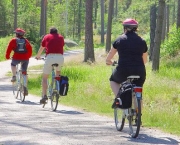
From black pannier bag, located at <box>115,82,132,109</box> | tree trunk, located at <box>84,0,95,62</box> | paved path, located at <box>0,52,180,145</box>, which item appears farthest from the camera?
tree trunk, located at <box>84,0,95,62</box>

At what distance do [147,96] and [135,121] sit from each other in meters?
6.09

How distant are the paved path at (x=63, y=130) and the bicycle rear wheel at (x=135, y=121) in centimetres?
11

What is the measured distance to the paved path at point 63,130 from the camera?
9038mm

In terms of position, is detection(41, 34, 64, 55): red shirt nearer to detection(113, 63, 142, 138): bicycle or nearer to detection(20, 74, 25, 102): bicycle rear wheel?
detection(20, 74, 25, 102): bicycle rear wheel

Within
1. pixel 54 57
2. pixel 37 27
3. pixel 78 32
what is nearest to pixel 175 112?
pixel 54 57

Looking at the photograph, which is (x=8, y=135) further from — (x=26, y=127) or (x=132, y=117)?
(x=132, y=117)

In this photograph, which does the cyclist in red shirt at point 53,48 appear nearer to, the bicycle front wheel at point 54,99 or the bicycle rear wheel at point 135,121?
the bicycle front wheel at point 54,99

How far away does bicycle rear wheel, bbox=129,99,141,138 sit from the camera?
30.4ft

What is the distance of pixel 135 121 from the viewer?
946 centimetres

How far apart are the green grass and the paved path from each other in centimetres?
71

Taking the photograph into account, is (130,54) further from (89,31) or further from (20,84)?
(89,31)

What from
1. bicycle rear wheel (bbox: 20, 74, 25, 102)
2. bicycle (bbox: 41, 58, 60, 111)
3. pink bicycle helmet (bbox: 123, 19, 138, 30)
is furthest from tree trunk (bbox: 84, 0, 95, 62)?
pink bicycle helmet (bbox: 123, 19, 138, 30)

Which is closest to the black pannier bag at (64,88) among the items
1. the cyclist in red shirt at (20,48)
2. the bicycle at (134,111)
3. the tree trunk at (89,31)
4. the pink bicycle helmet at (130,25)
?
the cyclist in red shirt at (20,48)

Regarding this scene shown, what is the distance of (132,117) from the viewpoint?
959 cm
